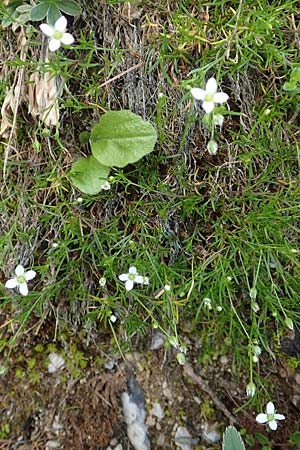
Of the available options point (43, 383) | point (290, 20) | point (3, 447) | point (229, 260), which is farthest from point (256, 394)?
point (290, 20)

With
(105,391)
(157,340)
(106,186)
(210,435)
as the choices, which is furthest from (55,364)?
(106,186)

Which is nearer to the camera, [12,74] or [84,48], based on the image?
[84,48]

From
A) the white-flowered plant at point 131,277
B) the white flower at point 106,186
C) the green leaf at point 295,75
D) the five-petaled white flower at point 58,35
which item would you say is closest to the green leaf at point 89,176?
the white flower at point 106,186

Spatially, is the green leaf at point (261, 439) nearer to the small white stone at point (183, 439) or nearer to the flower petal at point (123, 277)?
the small white stone at point (183, 439)

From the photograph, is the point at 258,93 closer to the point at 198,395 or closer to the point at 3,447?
the point at 198,395

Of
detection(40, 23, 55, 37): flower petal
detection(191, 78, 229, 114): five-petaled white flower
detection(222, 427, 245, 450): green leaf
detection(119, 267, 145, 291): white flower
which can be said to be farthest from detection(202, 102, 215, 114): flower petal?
detection(222, 427, 245, 450): green leaf

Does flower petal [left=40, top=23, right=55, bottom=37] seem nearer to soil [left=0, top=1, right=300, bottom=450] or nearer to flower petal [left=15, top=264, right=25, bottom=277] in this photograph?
flower petal [left=15, top=264, right=25, bottom=277]

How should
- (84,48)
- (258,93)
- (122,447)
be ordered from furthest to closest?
1. (122,447)
2. (258,93)
3. (84,48)

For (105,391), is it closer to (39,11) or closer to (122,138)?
(122,138)
